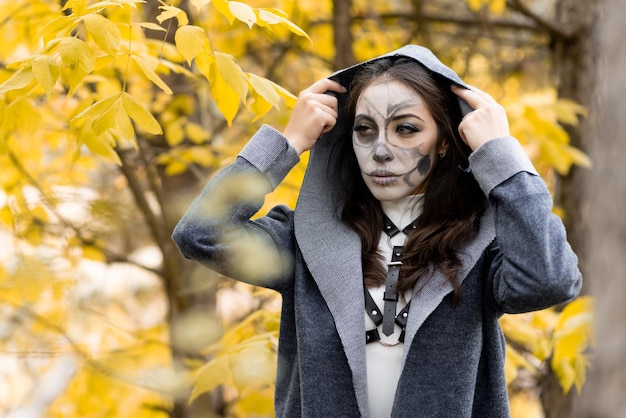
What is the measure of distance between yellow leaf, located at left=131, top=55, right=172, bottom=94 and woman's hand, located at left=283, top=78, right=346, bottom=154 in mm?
348

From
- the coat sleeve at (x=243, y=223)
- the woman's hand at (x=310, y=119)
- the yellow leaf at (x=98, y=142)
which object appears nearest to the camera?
the coat sleeve at (x=243, y=223)

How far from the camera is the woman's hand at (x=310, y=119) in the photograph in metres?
2.08

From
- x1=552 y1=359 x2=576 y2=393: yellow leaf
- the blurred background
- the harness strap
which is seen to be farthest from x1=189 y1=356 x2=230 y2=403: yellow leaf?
x1=552 y1=359 x2=576 y2=393: yellow leaf

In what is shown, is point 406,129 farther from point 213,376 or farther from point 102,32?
point 213,376

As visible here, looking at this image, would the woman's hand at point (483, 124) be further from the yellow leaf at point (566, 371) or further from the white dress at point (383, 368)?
the yellow leaf at point (566, 371)

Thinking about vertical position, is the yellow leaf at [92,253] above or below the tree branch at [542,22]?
below

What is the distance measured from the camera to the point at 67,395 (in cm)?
430

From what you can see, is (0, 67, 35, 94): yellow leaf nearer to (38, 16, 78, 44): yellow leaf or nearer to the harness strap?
(38, 16, 78, 44): yellow leaf

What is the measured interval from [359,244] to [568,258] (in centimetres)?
53

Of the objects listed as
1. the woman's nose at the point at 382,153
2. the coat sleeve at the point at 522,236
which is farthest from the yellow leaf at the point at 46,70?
the coat sleeve at the point at 522,236

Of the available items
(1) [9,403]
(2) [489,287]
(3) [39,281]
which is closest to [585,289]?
(2) [489,287]

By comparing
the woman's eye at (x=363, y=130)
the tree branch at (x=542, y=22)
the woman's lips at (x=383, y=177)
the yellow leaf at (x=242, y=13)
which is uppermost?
the tree branch at (x=542, y=22)

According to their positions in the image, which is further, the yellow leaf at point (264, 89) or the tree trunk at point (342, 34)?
the tree trunk at point (342, 34)

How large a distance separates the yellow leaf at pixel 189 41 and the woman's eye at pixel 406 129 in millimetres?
554
